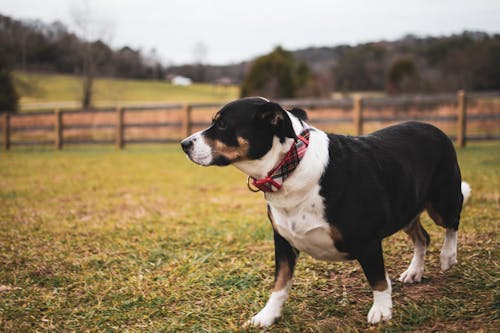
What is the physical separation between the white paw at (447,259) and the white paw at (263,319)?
139cm

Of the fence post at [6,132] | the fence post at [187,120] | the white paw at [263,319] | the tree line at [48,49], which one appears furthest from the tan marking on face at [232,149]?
the tree line at [48,49]

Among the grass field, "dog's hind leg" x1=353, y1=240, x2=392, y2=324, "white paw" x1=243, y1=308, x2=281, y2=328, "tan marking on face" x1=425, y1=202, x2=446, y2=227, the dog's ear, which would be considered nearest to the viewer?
the dog's ear

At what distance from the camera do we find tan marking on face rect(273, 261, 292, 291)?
9.41 feet

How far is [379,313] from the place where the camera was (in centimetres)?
271

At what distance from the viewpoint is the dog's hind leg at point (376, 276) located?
8.70ft

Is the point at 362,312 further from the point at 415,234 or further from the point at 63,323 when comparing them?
the point at 63,323

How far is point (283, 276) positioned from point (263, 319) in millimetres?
280

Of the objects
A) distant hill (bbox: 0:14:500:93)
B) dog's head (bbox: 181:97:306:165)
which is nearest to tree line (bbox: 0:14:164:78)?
distant hill (bbox: 0:14:500:93)

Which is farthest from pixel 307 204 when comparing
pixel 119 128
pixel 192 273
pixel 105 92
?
pixel 105 92

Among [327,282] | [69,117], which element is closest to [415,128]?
[327,282]

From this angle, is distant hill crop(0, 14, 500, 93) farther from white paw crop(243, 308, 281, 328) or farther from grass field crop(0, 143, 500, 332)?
white paw crop(243, 308, 281, 328)

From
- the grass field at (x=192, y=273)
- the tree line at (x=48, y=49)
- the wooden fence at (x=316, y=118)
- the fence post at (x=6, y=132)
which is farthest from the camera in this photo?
the tree line at (x=48, y=49)

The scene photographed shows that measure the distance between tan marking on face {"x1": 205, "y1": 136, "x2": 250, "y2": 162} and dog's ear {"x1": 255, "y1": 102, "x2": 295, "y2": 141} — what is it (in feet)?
0.48

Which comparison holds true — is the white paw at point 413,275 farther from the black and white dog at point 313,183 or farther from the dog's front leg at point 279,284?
the dog's front leg at point 279,284
